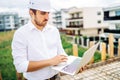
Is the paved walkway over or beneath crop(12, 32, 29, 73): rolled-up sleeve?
beneath

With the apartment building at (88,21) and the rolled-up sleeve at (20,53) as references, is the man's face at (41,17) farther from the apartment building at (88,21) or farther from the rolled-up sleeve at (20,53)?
the apartment building at (88,21)

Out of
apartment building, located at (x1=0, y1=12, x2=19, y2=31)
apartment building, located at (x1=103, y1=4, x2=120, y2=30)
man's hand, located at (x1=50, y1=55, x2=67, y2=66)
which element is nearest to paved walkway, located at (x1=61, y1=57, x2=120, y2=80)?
man's hand, located at (x1=50, y1=55, x2=67, y2=66)

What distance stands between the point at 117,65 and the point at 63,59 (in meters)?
3.46

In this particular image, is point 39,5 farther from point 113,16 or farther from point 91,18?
point 91,18

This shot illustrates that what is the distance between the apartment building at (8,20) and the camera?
50.2 metres

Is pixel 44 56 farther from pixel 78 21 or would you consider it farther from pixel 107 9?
pixel 78 21

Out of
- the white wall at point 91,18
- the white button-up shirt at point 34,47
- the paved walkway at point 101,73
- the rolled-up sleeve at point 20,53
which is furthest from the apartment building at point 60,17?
the rolled-up sleeve at point 20,53

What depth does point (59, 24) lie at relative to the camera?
47.8 meters

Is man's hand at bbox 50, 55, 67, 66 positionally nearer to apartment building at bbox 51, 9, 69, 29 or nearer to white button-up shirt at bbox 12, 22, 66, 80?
white button-up shirt at bbox 12, 22, 66, 80

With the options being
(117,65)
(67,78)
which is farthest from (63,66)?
(117,65)

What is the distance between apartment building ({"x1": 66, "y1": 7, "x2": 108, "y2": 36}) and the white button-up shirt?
2928 cm

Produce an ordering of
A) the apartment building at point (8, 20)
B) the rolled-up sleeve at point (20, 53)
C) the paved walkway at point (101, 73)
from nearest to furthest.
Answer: the rolled-up sleeve at point (20, 53)
the paved walkway at point (101, 73)
the apartment building at point (8, 20)

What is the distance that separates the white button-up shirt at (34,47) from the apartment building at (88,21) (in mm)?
29277

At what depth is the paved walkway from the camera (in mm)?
4129
